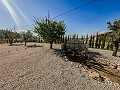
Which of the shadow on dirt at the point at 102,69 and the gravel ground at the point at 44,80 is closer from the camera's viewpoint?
the gravel ground at the point at 44,80

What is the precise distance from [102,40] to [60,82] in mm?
29356

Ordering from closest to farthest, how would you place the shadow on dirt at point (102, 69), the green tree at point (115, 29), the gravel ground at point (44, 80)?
the gravel ground at point (44, 80), the shadow on dirt at point (102, 69), the green tree at point (115, 29)

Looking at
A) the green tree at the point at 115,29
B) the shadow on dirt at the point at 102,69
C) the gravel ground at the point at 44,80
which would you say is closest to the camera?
the gravel ground at the point at 44,80

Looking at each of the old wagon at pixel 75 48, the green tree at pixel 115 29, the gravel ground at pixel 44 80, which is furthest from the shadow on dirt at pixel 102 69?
the green tree at pixel 115 29

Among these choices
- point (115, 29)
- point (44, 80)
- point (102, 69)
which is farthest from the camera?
point (115, 29)

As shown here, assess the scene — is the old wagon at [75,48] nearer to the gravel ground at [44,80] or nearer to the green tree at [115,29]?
the green tree at [115,29]

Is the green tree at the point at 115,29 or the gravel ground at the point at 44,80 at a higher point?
the green tree at the point at 115,29

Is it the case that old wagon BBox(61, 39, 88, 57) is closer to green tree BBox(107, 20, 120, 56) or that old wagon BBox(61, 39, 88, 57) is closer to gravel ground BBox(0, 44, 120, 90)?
green tree BBox(107, 20, 120, 56)

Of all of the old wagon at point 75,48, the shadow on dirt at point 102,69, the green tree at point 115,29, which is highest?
the green tree at point 115,29

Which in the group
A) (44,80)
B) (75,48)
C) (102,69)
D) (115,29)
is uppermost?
(115,29)

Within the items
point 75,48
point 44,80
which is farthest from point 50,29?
point 44,80

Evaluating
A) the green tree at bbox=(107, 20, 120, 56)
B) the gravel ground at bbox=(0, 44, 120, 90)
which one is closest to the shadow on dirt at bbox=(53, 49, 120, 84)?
the gravel ground at bbox=(0, 44, 120, 90)

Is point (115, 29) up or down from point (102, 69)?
up

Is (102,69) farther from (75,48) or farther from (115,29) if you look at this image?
(115,29)
